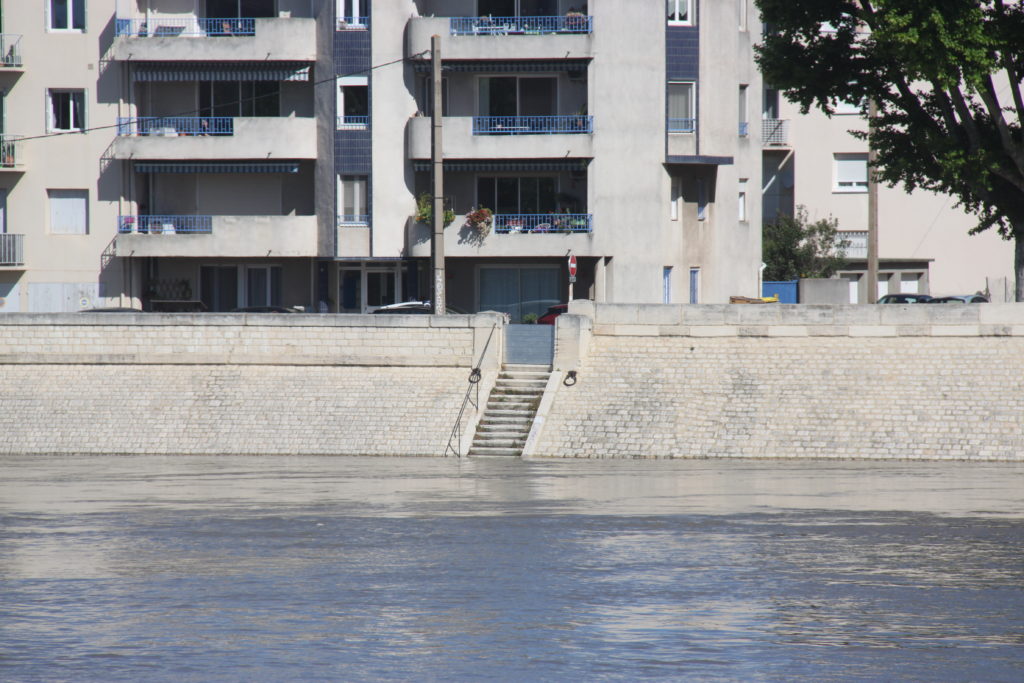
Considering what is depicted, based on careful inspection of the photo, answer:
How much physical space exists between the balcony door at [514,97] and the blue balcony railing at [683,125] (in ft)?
13.5

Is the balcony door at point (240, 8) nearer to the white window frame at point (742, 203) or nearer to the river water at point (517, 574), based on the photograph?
the white window frame at point (742, 203)

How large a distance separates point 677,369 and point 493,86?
578 inches

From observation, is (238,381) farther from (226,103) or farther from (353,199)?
(226,103)

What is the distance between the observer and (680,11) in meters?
45.8

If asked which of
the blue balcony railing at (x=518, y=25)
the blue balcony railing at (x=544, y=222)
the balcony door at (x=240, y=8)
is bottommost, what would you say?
the blue balcony railing at (x=544, y=222)

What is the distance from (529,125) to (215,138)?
10.7 m

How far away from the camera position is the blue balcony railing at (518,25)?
4512 centimetres

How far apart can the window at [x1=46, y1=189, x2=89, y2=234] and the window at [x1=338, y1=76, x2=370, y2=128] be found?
374 inches

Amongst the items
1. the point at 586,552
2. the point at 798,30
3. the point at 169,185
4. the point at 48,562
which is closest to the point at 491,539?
the point at 586,552

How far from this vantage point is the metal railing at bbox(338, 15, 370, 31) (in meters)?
45.5

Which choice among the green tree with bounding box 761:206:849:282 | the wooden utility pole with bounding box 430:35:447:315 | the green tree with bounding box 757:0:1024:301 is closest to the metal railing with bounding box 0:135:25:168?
the wooden utility pole with bounding box 430:35:447:315

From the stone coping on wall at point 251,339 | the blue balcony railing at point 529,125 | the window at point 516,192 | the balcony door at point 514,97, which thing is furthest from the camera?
the window at point 516,192

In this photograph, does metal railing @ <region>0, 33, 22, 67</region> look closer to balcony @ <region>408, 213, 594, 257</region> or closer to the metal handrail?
balcony @ <region>408, 213, 594, 257</region>

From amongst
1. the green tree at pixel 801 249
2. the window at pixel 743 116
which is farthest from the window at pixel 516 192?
the green tree at pixel 801 249
